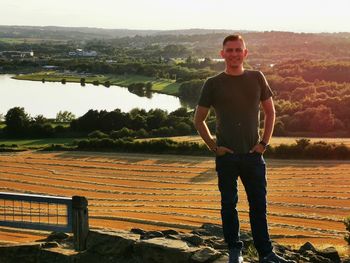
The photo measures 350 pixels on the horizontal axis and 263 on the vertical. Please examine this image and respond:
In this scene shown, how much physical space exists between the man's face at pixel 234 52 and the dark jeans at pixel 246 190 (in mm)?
761

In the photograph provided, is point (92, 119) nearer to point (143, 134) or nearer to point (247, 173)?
point (143, 134)

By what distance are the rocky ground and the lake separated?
49.2m

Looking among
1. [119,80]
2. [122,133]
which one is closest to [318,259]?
[122,133]

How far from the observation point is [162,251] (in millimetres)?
5262

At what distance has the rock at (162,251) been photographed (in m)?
5.22

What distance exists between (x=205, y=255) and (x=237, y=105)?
4.76 feet

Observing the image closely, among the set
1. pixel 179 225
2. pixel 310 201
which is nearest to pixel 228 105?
pixel 179 225

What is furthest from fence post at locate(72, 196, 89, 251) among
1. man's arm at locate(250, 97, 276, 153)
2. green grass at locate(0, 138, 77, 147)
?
green grass at locate(0, 138, 77, 147)

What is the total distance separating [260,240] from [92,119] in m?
38.0

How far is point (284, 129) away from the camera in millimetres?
38938

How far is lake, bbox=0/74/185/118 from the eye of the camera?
60.8m

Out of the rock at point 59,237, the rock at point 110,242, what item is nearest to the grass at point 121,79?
the rock at point 59,237

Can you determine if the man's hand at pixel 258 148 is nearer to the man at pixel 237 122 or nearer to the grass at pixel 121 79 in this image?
the man at pixel 237 122

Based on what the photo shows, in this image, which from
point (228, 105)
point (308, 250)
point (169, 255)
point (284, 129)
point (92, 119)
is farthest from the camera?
point (92, 119)
